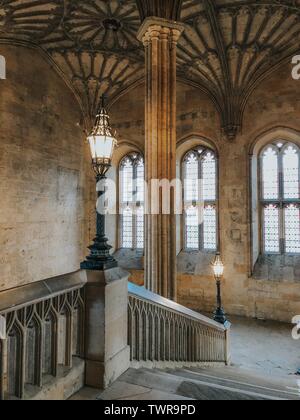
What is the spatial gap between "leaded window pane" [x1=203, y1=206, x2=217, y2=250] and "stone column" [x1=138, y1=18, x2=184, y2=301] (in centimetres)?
474

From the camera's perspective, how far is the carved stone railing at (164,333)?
3.07 m

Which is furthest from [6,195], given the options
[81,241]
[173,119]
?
[173,119]

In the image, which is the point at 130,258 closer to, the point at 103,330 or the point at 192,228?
the point at 192,228

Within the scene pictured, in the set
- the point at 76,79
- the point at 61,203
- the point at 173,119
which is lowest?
the point at 61,203

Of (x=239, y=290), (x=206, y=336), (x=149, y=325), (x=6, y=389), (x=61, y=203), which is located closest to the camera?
(x=6, y=389)

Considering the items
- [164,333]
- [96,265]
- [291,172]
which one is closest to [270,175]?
[291,172]

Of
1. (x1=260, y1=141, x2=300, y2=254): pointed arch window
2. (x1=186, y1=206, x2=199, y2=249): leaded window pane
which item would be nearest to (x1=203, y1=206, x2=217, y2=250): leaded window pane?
(x1=186, y1=206, x2=199, y2=249): leaded window pane

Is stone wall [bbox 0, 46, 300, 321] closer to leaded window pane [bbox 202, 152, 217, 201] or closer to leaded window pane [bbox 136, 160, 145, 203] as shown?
leaded window pane [bbox 202, 152, 217, 201]

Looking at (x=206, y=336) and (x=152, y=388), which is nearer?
(x=152, y=388)

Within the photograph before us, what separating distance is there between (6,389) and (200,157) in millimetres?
8944

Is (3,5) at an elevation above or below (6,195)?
above

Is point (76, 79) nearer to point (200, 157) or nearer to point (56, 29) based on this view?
point (56, 29)

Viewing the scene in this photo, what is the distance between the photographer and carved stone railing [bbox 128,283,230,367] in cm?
307

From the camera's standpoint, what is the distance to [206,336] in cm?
535
